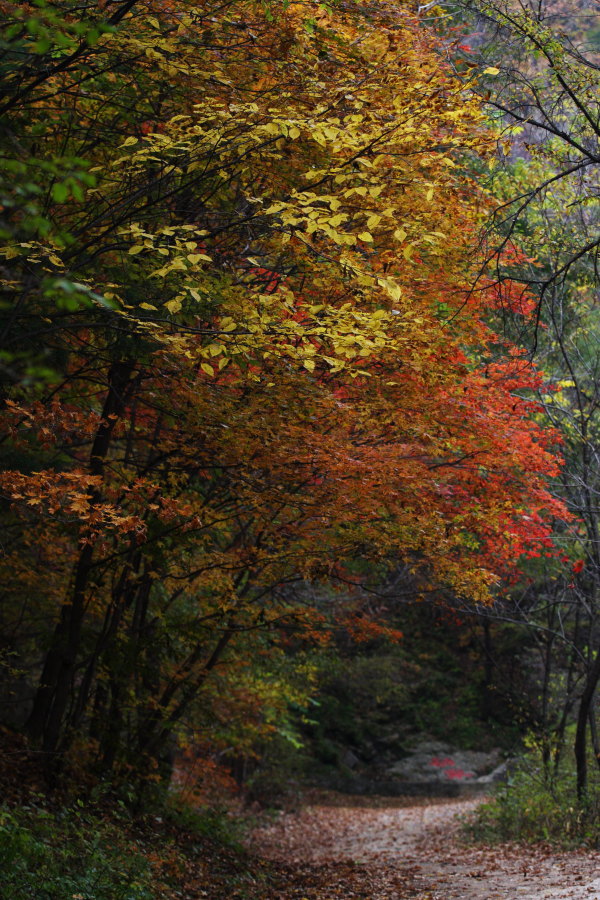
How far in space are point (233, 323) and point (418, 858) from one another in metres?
10.2

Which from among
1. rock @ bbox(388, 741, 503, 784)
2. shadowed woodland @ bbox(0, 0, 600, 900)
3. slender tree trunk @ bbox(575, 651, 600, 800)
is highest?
shadowed woodland @ bbox(0, 0, 600, 900)

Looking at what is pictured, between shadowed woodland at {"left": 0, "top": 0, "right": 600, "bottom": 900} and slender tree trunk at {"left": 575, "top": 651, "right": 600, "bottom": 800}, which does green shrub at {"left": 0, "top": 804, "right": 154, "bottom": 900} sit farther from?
slender tree trunk at {"left": 575, "top": 651, "right": 600, "bottom": 800}

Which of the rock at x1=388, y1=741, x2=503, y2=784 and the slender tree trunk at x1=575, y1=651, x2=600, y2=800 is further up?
the slender tree trunk at x1=575, y1=651, x2=600, y2=800

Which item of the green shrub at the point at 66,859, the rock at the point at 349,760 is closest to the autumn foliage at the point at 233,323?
the green shrub at the point at 66,859

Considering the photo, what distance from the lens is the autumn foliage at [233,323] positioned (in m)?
5.20

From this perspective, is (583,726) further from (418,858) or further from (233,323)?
(233,323)

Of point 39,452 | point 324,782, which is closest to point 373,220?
point 39,452

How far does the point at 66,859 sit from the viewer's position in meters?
5.85

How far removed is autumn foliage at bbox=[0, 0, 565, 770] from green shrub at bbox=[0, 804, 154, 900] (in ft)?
3.35

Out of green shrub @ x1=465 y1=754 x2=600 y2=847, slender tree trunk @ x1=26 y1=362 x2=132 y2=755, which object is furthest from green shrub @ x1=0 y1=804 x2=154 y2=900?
green shrub @ x1=465 y1=754 x2=600 y2=847

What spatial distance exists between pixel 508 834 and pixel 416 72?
1107cm

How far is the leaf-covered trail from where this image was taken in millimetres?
8367

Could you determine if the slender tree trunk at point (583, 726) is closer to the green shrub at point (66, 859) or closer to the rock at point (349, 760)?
the green shrub at point (66, 859)

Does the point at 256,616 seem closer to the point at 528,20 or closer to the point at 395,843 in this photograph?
the point at 528,20
